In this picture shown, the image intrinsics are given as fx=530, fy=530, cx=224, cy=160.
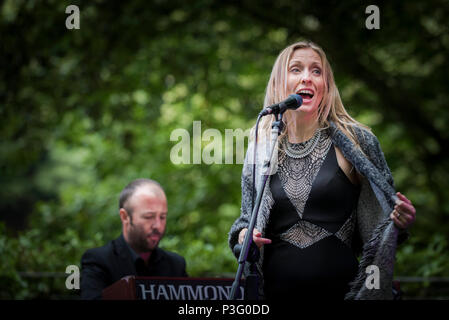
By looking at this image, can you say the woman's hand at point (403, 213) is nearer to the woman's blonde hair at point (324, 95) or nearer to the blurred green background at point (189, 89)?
the woman's blonde hair at point (324, 95)

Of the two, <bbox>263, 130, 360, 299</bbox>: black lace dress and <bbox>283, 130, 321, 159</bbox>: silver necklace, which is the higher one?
<bbox>283, 130, 321, 159</bbox>: silver necklace

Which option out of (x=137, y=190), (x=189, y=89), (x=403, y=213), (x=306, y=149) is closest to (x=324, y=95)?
(x=306, y=149)

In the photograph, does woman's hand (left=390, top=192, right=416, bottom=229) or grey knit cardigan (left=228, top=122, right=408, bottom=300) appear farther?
grey knit cardigan (left=228, top=122, right=408, bottom=300)

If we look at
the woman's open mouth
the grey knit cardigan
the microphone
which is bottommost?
the grey knit cardigan

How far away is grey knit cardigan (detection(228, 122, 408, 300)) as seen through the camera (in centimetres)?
202

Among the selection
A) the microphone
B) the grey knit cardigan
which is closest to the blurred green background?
the grey knit cardigan

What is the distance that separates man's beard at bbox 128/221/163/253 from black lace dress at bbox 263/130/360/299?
4.26 feet

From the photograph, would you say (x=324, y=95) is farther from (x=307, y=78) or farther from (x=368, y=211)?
(x=368, y=211)

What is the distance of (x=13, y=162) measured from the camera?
6.77 metres

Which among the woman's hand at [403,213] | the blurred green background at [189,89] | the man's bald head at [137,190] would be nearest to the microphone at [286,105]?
the woman's hand at [403,213]

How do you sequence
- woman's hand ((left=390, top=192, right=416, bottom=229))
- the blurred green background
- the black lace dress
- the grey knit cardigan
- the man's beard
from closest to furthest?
woman's hand ((left=390, top=192, right=416, bottom=229)) < the grey knit cardigan < the black lace dress < the man's beard < the blurred green background

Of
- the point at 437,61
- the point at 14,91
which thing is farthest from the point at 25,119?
the point at 437,61

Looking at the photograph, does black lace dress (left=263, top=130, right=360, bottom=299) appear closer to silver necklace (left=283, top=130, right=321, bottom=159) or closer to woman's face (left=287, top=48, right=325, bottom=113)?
silver necklace (left=283, top=130, right=321, bottom=159)

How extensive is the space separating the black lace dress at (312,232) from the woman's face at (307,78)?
0.73ft
